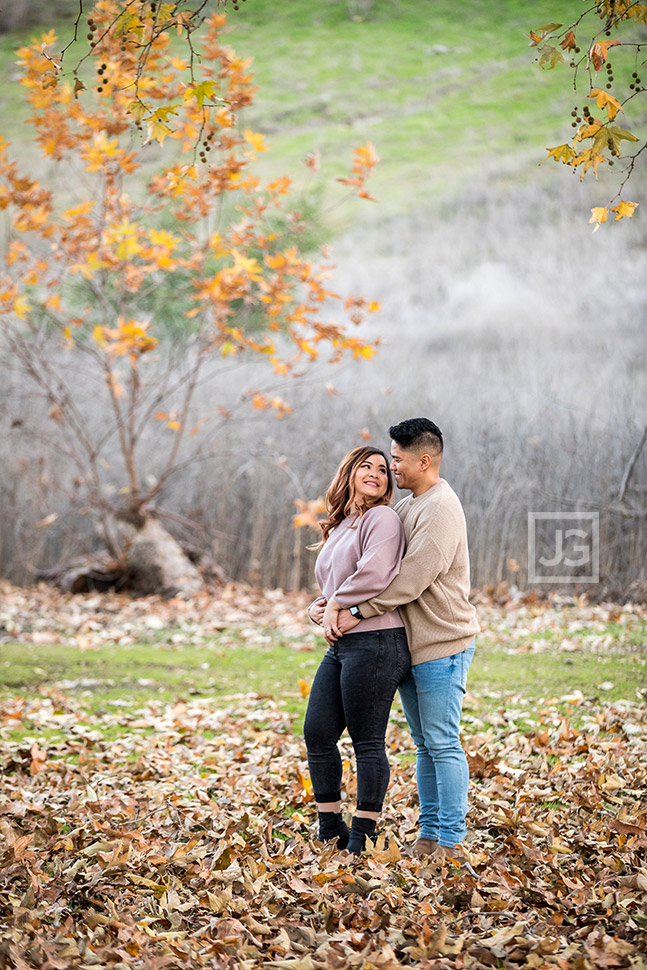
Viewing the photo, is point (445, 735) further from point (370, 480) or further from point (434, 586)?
point (370, 480)

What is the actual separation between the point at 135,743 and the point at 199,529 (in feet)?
15.8

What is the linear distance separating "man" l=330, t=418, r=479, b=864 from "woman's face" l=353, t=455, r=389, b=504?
10 cm

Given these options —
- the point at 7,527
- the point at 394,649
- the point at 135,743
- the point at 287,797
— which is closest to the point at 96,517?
the point at 7,527

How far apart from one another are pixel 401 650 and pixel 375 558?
→ 0.32m

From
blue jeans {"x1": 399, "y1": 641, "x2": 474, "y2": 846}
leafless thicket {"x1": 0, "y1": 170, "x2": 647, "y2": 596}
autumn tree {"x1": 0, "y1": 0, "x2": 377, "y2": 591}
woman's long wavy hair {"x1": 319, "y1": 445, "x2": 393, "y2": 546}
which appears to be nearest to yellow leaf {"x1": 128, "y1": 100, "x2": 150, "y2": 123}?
autumn tree {"x1": 0, "y1": 0, "x2": 377, "y2": 591}

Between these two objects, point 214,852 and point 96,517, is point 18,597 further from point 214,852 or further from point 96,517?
point 214,852

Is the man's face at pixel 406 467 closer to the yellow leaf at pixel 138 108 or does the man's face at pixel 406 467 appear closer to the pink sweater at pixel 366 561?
the pink sweater at pixel 366 561

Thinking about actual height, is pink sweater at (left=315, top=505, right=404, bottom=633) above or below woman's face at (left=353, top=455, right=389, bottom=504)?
below

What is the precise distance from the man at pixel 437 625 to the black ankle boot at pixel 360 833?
0.57ft

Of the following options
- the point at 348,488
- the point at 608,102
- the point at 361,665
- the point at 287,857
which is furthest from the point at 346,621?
the point at 608,102

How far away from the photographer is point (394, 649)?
2.77m

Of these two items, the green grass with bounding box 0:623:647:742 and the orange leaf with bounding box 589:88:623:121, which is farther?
the green grass with bounding box 0:623:647:742

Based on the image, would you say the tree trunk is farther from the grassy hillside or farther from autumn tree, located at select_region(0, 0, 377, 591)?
the grassy hillside

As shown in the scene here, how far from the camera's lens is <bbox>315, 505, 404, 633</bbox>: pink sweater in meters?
2.73
